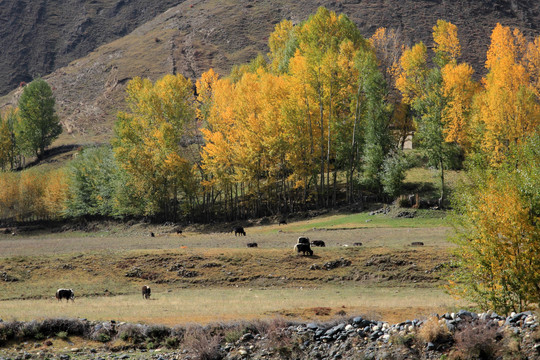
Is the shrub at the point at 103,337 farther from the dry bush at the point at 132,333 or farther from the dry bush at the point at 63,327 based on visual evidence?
the dry bush at the point at 63,327

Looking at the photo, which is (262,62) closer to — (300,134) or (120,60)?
(300,134)

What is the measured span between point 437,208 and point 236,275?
28.2m

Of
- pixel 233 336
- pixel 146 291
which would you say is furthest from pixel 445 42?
pixel 233 336

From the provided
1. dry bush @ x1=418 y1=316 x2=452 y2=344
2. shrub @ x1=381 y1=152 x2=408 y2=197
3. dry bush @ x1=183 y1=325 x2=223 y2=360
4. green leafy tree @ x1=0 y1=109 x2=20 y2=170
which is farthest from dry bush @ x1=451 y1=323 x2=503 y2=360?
green leafy tree @ x1=0 y1=109 x2=20 y2=170

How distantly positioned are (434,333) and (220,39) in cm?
15759

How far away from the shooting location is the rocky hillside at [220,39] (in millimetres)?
140500

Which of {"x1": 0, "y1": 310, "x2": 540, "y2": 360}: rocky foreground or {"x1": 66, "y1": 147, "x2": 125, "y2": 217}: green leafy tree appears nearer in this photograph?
{"x1": 0, "y1": 310, "x2": 540, "y2": 360}: rocky foreground

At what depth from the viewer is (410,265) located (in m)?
34.0

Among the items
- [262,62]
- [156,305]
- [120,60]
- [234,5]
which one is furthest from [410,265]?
[234,5]

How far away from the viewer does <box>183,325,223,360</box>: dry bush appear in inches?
798

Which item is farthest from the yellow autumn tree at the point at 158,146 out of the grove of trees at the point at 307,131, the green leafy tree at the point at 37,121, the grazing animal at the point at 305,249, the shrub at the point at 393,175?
the green leafy tree at the point at 37,121

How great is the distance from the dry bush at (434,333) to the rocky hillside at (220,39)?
116816mm

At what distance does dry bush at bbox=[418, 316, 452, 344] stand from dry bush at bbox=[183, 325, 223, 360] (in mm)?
7768

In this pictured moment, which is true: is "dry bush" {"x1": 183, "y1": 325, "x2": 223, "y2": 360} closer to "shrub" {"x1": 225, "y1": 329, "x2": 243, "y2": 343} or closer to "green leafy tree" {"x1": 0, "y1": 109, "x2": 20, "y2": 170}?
"shrub" {"x1": 225, "y1": 329, "x2": 243, "y2": 343}
